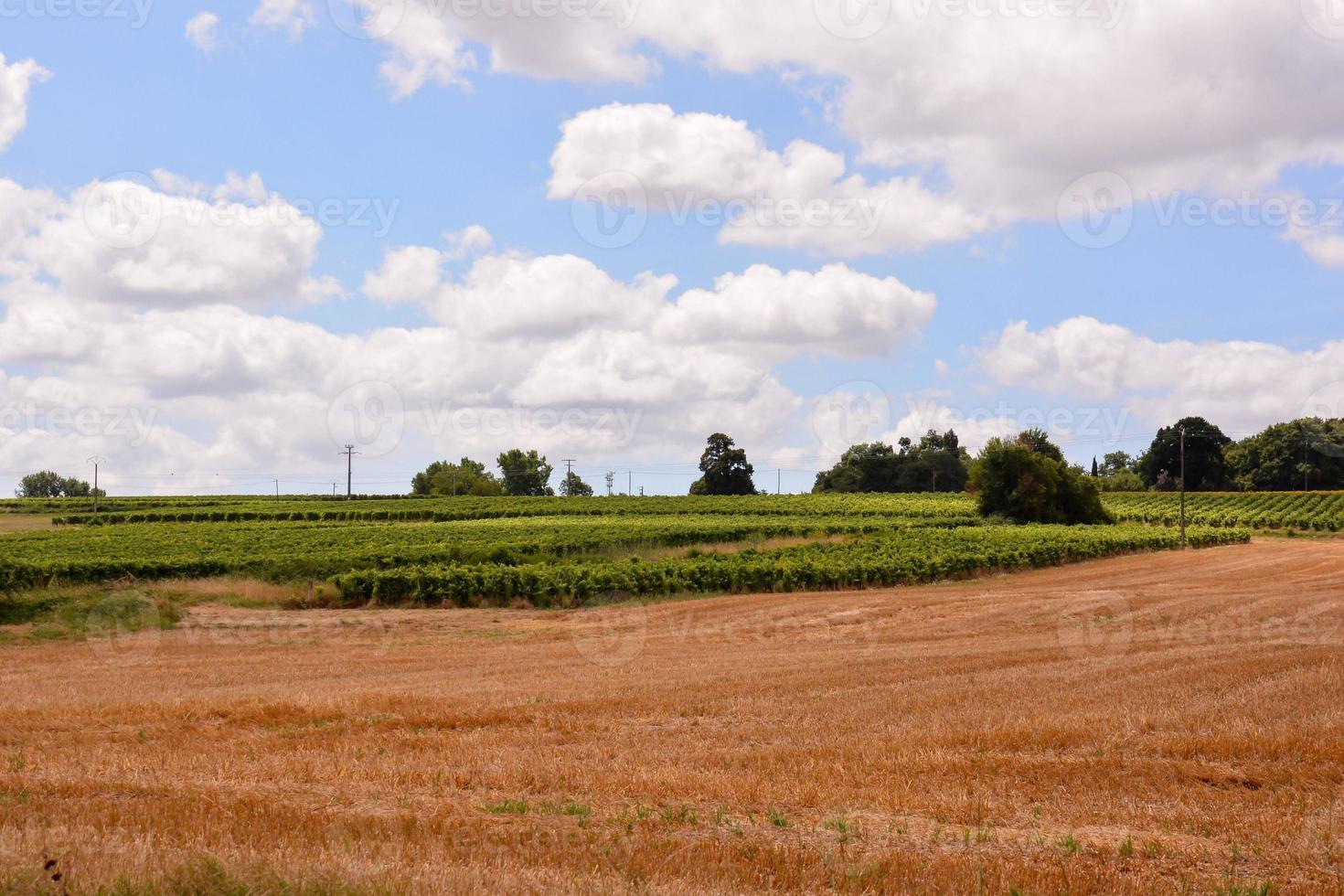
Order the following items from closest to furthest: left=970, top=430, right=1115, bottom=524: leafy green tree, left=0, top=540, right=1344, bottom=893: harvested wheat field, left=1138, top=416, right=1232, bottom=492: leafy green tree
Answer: left=0, top=540, right=1344, bottom=893: harvested wheat field
left=970, top=430, right=1115, bottom=524: leafy green tree
left=1138, top=416, right=1232, bottom=492: leafy green tree

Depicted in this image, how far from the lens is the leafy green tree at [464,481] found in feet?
→ 575

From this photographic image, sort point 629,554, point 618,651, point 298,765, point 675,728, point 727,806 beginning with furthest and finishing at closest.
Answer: point 629,554 < point 618,651 < point 675,728 < point 298,765 < point 727,806

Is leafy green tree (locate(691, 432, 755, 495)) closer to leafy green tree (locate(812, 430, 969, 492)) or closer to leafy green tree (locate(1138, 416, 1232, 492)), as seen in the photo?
leafy green tree (locate(812, 430, 969, 492))

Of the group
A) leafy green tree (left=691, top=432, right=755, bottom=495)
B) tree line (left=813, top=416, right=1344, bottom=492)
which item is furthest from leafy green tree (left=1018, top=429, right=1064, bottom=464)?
leafy green tree (left=691, top=432, right=755, bottom=495)

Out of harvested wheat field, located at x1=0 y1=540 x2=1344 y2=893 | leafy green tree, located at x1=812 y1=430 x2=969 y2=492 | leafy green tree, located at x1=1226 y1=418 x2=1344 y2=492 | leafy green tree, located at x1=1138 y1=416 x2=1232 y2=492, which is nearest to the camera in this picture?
harvested wheat field, located at x1=0 y1=540 x2=1344 y2=893

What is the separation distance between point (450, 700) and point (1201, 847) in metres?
10.2

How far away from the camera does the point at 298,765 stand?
1083 cm

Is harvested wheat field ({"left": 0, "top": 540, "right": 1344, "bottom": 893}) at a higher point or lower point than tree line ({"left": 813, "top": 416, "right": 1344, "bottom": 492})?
lower

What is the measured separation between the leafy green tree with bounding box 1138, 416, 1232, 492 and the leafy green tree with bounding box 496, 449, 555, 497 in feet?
305

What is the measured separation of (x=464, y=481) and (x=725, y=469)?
4761 centimetres

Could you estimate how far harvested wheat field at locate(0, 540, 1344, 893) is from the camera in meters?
7.19

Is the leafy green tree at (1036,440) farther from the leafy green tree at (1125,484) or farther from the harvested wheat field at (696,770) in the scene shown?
the harvested wheat field at (696,770)

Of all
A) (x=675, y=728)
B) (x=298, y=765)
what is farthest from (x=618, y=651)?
(x=298, y=765)

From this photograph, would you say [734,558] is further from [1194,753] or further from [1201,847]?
[1201,847]
